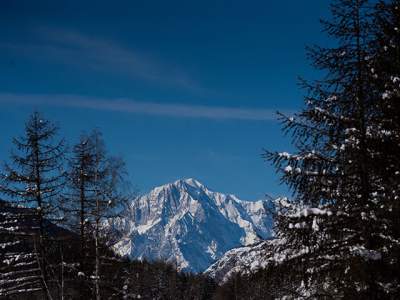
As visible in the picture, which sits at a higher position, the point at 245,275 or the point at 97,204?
the point at 97,204

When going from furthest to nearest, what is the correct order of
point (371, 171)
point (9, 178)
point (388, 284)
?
1. point (9, 178)
2. point (371, 171)
3. point (388, 284)

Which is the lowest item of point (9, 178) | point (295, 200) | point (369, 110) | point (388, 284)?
point (388, 284)

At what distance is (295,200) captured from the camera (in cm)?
1195

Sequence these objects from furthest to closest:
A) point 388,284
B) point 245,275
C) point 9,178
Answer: point 9,178 < point 245,275 < point 388,284

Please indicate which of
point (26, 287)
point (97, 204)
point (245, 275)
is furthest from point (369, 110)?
point (26, 287)

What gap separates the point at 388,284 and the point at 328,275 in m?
1.20

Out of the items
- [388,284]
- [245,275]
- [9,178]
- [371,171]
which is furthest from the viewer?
[9,178]

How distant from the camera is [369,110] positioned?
1168cm

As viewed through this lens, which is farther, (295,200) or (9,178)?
(9,178)

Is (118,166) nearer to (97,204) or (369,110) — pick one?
(97,204)

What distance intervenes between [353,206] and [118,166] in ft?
40.9

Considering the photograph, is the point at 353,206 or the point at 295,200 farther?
the point at 295,200

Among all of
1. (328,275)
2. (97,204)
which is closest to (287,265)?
(328,275)

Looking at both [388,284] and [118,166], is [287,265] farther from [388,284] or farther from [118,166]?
[118,166]
